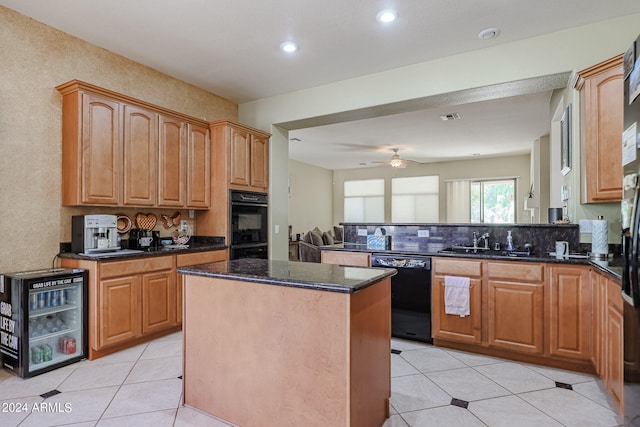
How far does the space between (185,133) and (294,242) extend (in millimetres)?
4855

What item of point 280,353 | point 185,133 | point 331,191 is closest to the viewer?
point 280,353

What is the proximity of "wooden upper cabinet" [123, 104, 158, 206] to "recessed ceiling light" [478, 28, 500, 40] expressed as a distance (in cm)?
315

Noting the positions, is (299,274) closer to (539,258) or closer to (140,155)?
(539,258)

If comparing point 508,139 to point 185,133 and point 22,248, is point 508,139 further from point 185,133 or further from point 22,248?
point 22,248

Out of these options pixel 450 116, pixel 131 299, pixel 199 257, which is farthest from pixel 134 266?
pixel 450 116

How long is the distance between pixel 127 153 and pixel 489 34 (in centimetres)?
343

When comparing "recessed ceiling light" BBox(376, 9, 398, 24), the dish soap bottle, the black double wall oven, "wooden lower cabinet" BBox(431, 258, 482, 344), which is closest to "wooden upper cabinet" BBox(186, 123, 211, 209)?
the black double wall oven

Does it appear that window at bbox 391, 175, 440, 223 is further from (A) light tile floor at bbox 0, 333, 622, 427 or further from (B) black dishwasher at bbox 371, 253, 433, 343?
(A) light tile floor at bbox 0, 333, 622, 427

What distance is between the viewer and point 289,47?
3299mm

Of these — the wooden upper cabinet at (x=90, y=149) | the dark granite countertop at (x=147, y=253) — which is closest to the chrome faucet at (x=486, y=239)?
the dark granite countertop at (x=147, y=253)

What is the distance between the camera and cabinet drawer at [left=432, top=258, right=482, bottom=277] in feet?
9.90

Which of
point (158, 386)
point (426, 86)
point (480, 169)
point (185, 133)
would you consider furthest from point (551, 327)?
point (480, 169)

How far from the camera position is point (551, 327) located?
9.00ft

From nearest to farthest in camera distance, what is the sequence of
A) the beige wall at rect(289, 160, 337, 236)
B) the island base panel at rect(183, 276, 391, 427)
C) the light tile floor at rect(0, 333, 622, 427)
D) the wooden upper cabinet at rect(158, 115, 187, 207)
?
the island base panel at rect(183, 276, 391, 427)
the light tile floor at rect(0, 333, 622, 427)
the wooden upper cabinet at rect(158, 115, 187, 207)
the beige wall at rect(289, 160, 337, 236)
